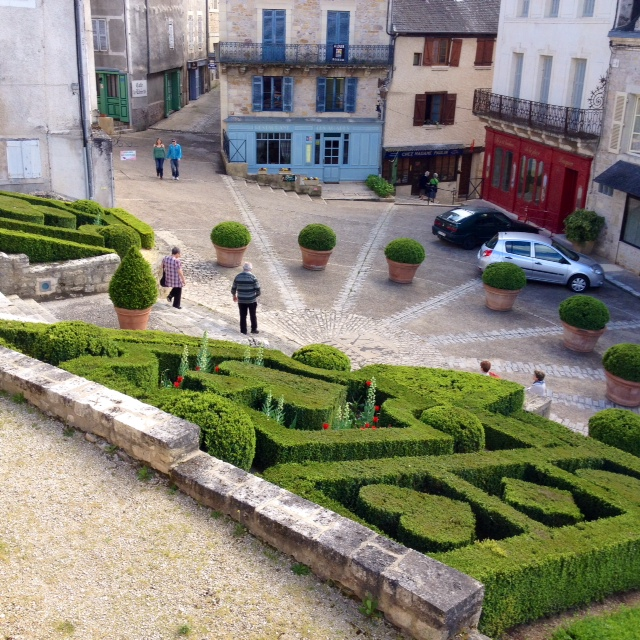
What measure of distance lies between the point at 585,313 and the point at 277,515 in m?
12.2

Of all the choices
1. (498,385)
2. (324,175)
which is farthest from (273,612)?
(324,175)

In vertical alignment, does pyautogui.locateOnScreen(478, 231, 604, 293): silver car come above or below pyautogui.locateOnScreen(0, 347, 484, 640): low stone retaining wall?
below

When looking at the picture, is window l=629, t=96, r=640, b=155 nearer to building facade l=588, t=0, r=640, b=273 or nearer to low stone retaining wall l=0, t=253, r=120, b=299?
building facade l=588, t=0, r=640, b=273

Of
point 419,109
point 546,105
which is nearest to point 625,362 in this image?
point 546,105

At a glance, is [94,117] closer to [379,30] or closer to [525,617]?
[379,30]

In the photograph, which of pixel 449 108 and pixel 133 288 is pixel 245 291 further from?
pixel 449 108

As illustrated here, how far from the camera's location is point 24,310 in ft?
50.0

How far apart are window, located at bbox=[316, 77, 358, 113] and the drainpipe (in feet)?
47.6

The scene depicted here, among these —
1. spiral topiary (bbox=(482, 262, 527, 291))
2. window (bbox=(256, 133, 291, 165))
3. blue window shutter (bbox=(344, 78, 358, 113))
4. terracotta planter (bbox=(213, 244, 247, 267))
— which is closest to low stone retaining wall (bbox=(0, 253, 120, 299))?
terracotta planter (bbox=(213, 244, 247, 267))

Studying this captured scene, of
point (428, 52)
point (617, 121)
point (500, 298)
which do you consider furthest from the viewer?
point (428, 52)

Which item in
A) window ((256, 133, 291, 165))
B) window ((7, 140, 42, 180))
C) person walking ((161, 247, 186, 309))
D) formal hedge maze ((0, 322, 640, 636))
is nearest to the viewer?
formal hedge maze ((0, 322, 640, 636))

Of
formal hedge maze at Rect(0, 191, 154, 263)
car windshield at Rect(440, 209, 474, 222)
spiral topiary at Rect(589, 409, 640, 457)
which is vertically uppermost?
formal hedge maze at Rect(0, 191, 154, 263)

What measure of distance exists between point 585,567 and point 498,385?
5112 millimetres

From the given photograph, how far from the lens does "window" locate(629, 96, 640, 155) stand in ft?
80.7
